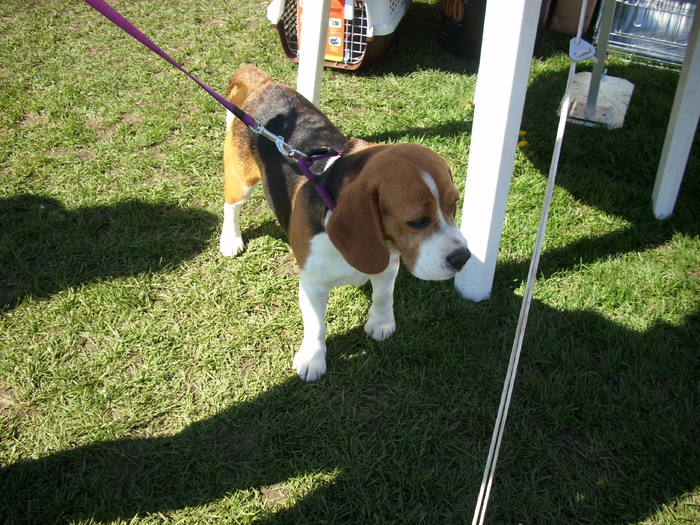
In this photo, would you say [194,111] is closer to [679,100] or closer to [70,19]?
[70,19]

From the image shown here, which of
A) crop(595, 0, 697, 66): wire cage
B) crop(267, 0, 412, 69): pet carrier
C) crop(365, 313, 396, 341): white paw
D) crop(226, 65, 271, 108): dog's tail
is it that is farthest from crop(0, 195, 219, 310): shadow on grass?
crop(595, 0, 697, 66): wire cage

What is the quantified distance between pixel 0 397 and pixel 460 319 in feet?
9.50

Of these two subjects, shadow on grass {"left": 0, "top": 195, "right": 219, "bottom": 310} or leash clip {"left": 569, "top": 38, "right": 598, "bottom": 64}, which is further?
shadow on grass {"left": 0, "top": 195, "right": 219, "bottom": 310}

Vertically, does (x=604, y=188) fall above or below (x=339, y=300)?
above

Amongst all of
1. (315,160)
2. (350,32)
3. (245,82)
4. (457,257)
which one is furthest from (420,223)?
(350,32)

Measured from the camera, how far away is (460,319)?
143 inches

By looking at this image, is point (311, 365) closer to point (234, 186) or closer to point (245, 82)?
point (234, 186)

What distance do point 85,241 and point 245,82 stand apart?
173 centimetres

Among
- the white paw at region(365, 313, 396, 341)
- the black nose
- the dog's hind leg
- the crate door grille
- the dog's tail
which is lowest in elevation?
the white paw at region(365, 313, 396, 341)

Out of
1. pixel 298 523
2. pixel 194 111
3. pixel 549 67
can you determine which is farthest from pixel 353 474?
pixel 549 67

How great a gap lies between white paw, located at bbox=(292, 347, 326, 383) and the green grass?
0.07 metres

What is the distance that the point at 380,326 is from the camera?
3551 mm

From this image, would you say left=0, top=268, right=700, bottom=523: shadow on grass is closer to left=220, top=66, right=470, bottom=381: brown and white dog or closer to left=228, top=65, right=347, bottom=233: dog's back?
left=220, top=66, right=470, bottom=381: brown and white dog

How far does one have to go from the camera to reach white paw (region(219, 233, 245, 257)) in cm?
411
